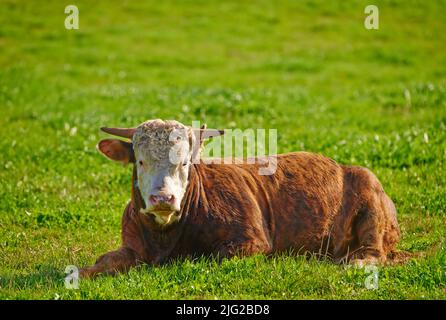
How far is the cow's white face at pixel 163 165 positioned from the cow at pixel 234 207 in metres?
0.01

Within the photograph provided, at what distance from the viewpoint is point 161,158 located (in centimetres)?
948

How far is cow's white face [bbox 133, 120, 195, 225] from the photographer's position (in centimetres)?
918

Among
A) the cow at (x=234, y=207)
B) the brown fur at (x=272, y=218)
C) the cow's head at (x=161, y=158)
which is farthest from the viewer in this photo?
the brown fur at (x=272, y=218)

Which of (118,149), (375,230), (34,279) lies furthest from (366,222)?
(34,279)

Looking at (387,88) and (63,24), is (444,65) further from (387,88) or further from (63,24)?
(63,24)

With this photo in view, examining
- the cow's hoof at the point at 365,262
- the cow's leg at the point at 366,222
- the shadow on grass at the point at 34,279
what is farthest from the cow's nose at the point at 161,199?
the cow's leg at the point at 366,222

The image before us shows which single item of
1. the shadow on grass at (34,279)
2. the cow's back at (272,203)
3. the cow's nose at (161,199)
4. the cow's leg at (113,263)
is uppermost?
the cow's nose at (161,199)

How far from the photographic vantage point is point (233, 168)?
10.9 m

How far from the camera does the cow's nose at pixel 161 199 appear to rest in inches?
358

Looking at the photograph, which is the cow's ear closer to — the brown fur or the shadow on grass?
the brown fur

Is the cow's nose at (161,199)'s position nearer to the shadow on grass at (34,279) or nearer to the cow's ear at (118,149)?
the cow's ear at (118,149)
